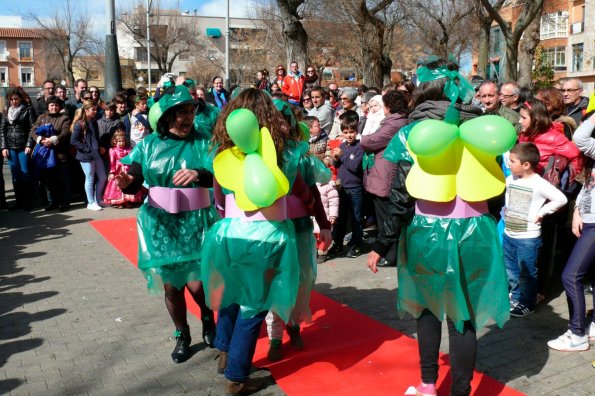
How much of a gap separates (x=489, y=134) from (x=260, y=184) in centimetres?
125

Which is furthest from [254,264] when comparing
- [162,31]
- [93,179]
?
[162,31]

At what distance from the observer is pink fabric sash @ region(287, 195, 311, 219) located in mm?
3791

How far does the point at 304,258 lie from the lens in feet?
12.9

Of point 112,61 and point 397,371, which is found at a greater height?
point 112,61

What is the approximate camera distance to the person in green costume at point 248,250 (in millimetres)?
3484

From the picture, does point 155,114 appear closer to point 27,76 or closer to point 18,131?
point 18,131

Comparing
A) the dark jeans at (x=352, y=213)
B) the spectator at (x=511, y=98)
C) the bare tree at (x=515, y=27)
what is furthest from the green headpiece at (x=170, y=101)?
the bare tree at (x=515, y=27)

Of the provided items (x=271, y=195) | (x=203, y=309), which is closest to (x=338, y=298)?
(x=203, y=309)

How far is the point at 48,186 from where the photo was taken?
10.1m

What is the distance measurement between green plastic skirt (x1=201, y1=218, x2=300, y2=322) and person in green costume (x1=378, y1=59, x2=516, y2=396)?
2.30 ft

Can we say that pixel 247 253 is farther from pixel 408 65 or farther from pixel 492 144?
pixel 408 65

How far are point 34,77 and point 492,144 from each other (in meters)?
86.5

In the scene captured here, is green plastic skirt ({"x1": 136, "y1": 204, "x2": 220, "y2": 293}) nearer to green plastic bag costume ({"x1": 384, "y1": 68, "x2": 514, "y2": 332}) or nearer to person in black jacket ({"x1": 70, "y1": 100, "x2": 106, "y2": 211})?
green plastic bag costume ({"x1": 384, "y1": 68, "x2": 514, "y2": 332})

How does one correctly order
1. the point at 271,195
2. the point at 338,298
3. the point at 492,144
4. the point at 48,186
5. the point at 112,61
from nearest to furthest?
the point at 492,144 < the point at 271,195 < the point at 338,298 < the point at 48,186 < the point at 112,61
